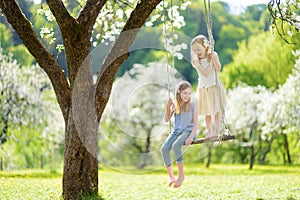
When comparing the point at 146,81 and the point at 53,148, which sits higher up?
the point at 146,81

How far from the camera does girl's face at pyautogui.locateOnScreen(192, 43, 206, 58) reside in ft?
22.3

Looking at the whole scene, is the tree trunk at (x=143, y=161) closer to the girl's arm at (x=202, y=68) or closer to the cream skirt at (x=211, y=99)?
the cream skirt at (x=211, y=99)

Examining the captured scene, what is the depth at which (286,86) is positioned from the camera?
60.7 feet

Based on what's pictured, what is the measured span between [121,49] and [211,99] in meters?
1.40

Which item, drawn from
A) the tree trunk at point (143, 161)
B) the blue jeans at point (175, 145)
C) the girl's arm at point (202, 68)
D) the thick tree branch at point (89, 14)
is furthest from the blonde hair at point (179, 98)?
the tree trunk at point (143, 161)

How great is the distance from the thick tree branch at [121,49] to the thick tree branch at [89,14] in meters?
0.44

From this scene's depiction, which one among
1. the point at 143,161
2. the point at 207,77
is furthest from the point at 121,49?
the point at 143,161

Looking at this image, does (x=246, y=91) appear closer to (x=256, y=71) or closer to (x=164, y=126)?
(x=164, y=126)

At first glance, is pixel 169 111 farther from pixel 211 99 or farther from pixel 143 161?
pixel 143 161

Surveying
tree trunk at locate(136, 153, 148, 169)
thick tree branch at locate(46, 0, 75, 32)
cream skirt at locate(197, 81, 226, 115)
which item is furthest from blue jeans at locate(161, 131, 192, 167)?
tree trunk at locate(136, 153, 148, 169)

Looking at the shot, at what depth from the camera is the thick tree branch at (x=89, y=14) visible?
7.15 m

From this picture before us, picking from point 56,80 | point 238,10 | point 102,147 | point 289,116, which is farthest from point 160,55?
point 56,80

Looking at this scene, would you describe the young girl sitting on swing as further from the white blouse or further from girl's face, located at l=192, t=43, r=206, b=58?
girl's face, located at l=192, t=43, r=206, b=58

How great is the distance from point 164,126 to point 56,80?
47.0 feet
